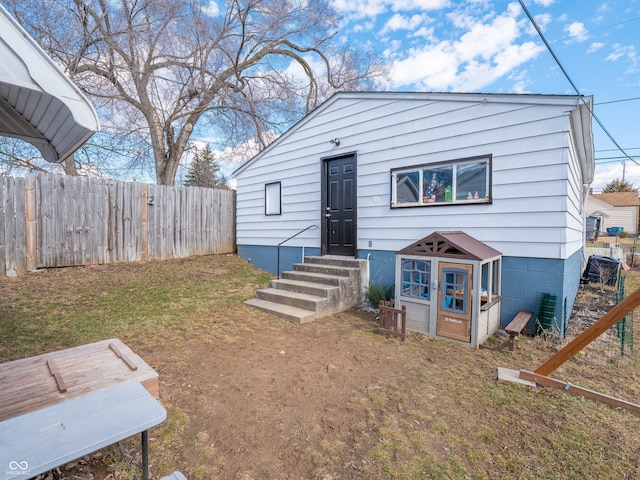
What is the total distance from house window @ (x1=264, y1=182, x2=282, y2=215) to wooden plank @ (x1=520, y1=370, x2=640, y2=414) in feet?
21.2

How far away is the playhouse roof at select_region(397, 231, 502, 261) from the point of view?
13.5 ft

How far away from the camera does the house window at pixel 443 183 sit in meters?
4.96

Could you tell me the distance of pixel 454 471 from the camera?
201cm

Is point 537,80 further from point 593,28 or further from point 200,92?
point 200,92

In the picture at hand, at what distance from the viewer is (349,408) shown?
272 cm

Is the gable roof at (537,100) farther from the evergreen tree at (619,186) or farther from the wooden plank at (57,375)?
the evergreen tree at (619,186)

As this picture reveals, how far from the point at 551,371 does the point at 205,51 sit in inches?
506

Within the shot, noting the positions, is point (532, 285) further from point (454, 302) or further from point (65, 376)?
point (65, 376)

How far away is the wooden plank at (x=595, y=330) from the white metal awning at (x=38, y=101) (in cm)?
393

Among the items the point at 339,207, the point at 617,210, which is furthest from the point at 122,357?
the point at 617,210

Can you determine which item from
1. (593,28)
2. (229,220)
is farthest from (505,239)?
(229,220)

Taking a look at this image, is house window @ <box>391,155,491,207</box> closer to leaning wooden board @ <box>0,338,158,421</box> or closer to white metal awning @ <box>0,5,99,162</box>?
leaning wooden board @ <box>0,338,158,421</box>

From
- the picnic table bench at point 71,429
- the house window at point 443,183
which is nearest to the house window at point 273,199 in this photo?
the house window at point 443,183

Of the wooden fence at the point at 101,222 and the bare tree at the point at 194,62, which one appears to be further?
the bare tree at the point at 194,62
